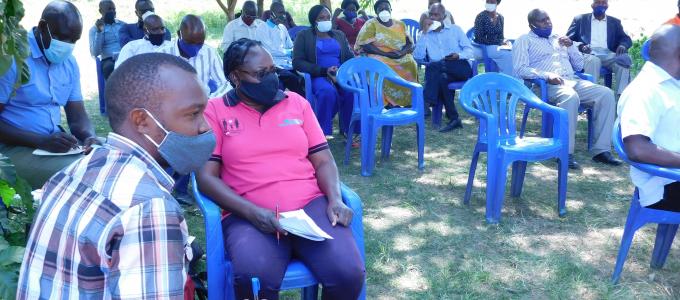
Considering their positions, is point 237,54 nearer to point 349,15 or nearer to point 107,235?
point 107,235

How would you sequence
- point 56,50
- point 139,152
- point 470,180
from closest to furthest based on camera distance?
point 139,152
point 56,50
point 470,180

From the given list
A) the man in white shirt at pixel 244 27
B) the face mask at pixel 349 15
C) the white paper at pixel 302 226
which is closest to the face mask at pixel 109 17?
the man in white shirt at pixel 244 27

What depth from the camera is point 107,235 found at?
4.30 ft

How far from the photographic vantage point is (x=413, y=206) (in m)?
4.66

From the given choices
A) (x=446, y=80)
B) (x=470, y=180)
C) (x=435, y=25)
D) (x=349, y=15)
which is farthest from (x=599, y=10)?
(x=470, y=180)

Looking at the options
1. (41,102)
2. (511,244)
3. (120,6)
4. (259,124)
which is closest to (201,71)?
(41,102)

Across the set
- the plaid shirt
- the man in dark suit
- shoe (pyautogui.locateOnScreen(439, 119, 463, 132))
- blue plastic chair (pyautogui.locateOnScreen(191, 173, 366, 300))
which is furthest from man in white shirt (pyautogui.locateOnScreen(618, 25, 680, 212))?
the man in dark suit

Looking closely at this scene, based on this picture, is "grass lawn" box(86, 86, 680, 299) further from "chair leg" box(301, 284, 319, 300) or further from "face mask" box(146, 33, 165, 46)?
"face mask" box(146, 33, 165, 46)

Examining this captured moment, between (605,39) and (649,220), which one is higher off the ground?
(605,39)

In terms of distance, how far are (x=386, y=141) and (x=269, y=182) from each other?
312 centimetres

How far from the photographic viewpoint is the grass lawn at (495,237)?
3447mm

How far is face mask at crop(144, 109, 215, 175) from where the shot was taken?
61.7 inches

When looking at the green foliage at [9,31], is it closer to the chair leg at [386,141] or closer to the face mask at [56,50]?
the face mask at [56,50]

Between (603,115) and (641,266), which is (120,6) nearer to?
(603,115)
